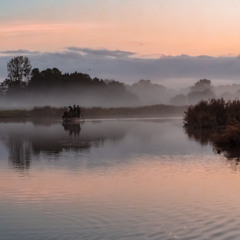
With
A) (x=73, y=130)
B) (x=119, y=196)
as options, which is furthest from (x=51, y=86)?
(x=119, y=196)

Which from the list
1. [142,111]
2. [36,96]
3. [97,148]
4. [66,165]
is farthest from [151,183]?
[36,96]

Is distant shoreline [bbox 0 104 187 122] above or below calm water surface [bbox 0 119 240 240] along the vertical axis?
above

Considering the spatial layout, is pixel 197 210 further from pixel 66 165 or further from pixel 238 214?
pixel 66 165

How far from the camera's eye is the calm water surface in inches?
452

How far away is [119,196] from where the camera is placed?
1533 centimetres

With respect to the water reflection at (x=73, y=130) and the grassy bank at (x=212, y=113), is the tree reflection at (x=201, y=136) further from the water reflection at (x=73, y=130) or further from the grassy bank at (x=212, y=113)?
the water reflection at (x=73, y=130)

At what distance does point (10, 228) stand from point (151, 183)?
6.94m

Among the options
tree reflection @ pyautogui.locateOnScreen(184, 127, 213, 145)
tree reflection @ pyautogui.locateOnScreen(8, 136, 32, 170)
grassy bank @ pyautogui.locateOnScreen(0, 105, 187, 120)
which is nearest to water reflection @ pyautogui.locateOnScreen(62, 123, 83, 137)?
tree reflection @ pyautogui.locateOnScreen(184, 127, 213, 145)

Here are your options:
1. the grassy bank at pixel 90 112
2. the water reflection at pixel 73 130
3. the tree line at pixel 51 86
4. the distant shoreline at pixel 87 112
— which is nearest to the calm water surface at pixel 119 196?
the water reflection at pixel 73 130

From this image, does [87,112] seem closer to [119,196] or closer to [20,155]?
[20,155]

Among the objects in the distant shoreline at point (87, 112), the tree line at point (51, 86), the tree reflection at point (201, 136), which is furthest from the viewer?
the tree line at point (51, 86)

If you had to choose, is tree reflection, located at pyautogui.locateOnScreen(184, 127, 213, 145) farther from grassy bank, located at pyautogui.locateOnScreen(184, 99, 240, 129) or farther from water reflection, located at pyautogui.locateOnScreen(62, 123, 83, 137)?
water reflection, located at pyautogui.locateOnScreen(62, 123, 83, 137)

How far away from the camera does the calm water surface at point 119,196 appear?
37.7ft

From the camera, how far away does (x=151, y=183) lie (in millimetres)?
17750
